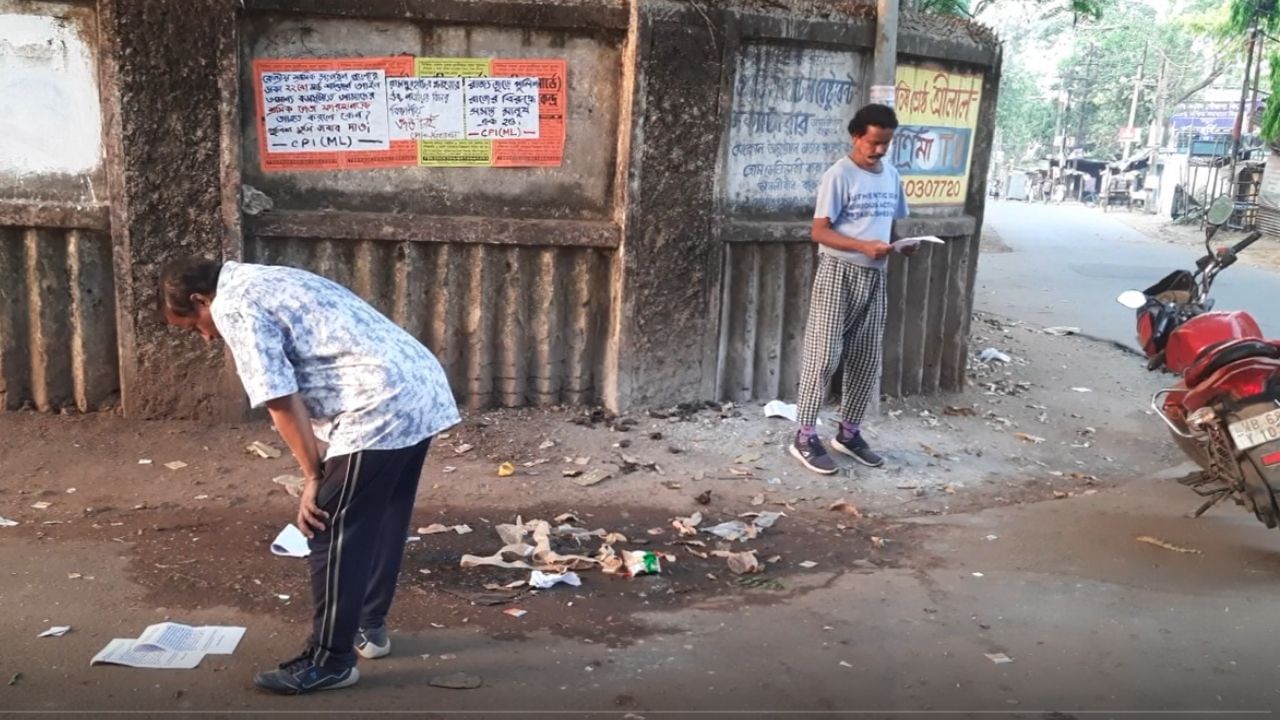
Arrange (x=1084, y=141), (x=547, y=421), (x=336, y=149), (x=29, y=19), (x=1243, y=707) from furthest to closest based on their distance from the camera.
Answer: (x=1084, y=141) → (x=547, y=421) → (x=336, y=149) → (x=29, y=19) → (x=1243, y=707)

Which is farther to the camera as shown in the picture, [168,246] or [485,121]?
[485,121]

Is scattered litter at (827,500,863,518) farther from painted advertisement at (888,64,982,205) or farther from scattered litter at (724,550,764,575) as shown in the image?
painted advertisement at (888,64,982,205)

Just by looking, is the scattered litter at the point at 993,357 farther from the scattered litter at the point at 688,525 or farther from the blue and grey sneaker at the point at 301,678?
the blue and grey sneaker at the point at 301,678

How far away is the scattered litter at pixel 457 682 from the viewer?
3.03 metres

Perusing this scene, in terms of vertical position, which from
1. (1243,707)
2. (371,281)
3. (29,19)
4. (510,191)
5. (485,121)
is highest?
(29,19)

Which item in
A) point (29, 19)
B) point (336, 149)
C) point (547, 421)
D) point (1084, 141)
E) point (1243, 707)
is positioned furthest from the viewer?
point (1084, 141)

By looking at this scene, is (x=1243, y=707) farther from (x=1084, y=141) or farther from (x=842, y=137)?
(x=1084, y=141)

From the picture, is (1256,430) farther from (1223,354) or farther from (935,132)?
(935,132)

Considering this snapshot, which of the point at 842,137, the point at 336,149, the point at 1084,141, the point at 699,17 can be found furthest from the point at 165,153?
the point at 1084,141

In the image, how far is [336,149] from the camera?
5148 mm

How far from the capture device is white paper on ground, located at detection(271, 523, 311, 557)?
398 centimetres

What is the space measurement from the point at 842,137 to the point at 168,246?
3.54 m

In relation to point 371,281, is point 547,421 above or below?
below

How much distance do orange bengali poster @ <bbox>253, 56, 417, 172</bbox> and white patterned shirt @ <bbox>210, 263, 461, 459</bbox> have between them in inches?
97.3
